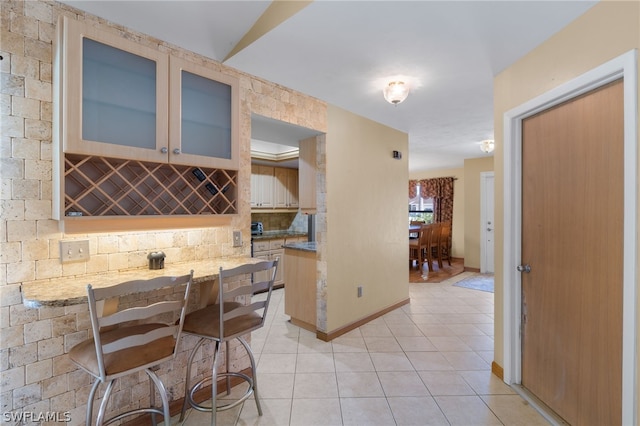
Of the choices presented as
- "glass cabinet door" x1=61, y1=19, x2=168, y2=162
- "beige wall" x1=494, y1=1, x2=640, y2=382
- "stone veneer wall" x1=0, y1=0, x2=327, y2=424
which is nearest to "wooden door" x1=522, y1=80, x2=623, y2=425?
"beige wall" x1=494, y1=1, x2=640, y2=382

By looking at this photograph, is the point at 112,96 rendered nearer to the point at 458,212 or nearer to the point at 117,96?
the point at 117,96

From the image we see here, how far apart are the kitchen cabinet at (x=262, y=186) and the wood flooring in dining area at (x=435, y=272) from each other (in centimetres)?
294

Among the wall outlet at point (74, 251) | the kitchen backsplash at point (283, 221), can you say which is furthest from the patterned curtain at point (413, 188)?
the wall outlet at point (74, 251)

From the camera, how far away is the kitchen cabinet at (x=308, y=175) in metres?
3.17

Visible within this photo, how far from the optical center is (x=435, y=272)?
608cm

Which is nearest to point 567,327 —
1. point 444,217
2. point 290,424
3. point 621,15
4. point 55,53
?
point 621,15

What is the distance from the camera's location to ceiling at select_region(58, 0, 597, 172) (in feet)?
5.15

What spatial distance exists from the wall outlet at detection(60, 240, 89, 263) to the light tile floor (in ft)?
3.73

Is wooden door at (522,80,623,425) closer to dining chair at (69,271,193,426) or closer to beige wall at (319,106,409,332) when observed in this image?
beige wall at (319,106,409,332)

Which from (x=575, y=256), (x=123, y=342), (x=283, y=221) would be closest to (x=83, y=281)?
(x=123, y=342)

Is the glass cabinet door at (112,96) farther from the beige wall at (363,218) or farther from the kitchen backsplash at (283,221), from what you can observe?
the kitchen backsplash at (283,221)

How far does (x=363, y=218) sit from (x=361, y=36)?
6.47 ft

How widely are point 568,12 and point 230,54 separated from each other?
1969 mm

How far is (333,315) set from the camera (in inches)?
120
